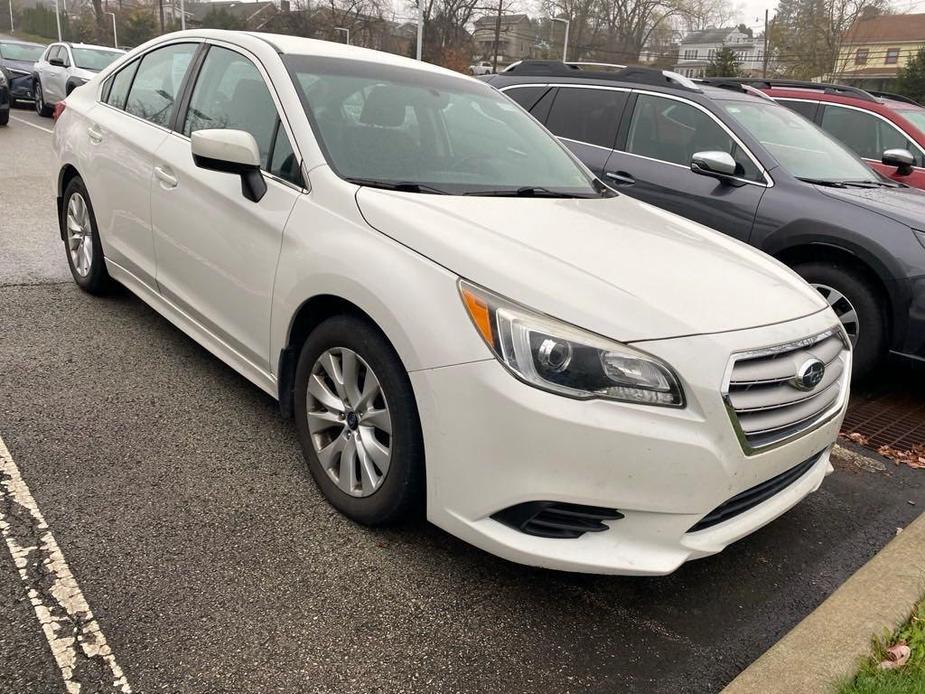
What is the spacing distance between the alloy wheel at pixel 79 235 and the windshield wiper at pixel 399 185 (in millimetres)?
2571

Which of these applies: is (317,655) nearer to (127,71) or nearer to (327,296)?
(327,296)

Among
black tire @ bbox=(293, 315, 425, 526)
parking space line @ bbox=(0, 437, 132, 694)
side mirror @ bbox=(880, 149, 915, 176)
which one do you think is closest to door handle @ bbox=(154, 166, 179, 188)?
black tire @ bbox=(293, 315, 425, 526)

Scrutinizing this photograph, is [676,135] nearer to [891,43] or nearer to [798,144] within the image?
[798,144]

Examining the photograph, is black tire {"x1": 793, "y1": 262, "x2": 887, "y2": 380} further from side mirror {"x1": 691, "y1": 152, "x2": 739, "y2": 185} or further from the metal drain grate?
side mirror {"x1": 691, "y1": 152, "x2": 739, "y2": 185}

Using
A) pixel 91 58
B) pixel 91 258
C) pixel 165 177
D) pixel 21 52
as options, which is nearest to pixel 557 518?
pixel 165 177

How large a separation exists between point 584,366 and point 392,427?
2.25ft

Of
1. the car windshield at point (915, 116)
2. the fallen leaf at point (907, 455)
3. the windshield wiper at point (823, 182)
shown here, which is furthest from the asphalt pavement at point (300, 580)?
the car windshield at point (915, 116)

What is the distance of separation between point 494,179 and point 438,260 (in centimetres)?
99

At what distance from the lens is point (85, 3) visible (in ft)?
256

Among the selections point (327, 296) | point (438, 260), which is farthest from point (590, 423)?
point (327, 296)

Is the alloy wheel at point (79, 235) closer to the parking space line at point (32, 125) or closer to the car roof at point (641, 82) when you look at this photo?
the car roof at point (641, 82)

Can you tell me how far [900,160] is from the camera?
6.78 meters

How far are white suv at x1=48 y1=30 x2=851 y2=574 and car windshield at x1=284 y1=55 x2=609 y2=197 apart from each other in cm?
1

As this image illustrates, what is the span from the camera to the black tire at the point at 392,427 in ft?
8.13
